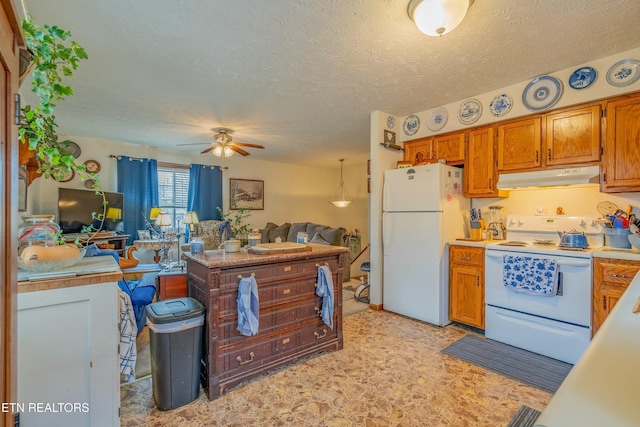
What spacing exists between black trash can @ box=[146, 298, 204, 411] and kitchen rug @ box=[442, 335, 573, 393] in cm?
211

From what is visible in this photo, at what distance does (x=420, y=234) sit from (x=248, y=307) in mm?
2094

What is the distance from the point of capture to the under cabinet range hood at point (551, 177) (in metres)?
2.50

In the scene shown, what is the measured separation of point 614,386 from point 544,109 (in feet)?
9.94

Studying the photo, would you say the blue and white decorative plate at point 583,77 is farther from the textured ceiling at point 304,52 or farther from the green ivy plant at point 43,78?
the green ivy plant at point 43,78

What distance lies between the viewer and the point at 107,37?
83.2 inches

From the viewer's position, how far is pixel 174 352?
6.04 ft

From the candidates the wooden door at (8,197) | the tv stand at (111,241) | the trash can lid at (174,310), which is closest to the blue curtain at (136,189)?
the tv stand at (111,241)

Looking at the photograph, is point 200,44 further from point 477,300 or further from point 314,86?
point 477,300

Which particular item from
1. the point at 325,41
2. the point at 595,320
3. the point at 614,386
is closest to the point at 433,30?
the point at 325,41

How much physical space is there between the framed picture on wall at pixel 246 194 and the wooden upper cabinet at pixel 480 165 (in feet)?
15.1

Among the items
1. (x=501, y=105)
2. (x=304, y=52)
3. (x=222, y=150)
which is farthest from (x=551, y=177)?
(x=222, y=150)

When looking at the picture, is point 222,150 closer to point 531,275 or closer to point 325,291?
point 325,291

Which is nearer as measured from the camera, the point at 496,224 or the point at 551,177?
the point at 551,177

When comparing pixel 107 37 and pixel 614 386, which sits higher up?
pixel 107 37
